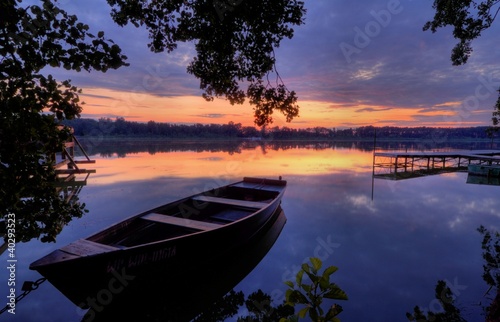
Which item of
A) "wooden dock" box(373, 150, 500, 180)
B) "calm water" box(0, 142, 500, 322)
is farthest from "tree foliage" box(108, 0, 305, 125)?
"wooden dock" box(373, 150, 500, 180)

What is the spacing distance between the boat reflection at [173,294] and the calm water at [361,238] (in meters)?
0.36

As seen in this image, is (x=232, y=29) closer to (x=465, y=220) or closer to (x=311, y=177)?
(x=465, y=220)

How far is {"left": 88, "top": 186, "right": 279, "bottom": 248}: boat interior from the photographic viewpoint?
27.5ft

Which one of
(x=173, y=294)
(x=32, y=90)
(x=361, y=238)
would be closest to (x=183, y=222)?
(x=173, y=294)

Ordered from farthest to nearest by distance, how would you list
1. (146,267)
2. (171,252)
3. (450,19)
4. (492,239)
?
1. (492,239)
2. (450,19)
3. (171,252)
4. (146,267)

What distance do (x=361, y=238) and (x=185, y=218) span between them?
914 cm

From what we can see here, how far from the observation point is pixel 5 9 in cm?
234

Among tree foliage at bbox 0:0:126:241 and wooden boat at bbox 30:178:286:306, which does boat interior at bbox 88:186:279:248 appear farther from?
tree foliage at bbox 0:0:126:241

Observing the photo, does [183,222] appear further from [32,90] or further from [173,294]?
[32,90]

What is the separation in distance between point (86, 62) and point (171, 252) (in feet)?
19.0

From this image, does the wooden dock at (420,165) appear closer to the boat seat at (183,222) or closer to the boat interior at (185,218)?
the boat interior at (185,218)

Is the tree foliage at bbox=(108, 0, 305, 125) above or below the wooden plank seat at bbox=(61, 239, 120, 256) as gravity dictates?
above

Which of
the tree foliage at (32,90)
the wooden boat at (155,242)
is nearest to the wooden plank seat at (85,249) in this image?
the wooden boat at (155,242)

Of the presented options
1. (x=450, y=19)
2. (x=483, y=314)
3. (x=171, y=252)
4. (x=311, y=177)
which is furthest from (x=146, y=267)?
(x=311, y=177)
